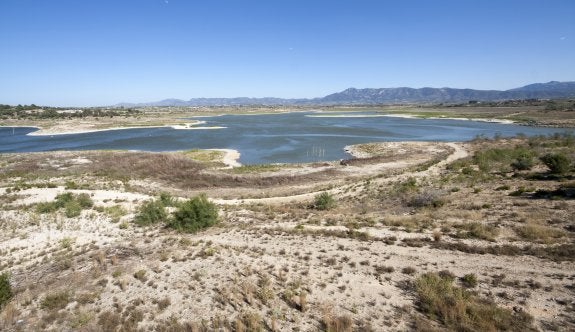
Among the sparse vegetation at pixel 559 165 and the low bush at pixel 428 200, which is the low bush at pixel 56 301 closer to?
the low bush at pixel 428 200

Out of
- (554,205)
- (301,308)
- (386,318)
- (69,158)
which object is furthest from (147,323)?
(69,158)

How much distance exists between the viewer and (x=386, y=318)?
10945mm

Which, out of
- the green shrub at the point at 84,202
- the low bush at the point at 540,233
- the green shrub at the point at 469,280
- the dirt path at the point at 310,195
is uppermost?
the low bush at the point at 540,233

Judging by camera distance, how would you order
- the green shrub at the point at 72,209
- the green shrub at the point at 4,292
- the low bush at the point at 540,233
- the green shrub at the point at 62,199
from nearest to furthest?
1. the green shrub at the point at 4,292
2. the low bush at the point at 540,233
3. the green shrub at the point at 72,209
4. the green shrub at the point at 62,199

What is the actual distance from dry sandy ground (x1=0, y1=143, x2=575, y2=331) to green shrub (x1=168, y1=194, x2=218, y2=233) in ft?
2.41

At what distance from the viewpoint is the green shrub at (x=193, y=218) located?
20.1m

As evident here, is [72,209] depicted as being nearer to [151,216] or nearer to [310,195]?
[151,216]

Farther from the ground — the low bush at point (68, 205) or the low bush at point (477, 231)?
the low bush at point (477, 231)

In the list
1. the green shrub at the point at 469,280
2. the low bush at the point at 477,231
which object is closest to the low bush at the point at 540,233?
the low bush at the point at 477,231

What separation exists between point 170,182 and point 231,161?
16.6 m

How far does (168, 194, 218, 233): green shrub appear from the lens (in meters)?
20.1

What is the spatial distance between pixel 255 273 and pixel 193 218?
25.2 feet

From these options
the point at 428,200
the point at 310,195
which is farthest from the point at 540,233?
the point at 310,195

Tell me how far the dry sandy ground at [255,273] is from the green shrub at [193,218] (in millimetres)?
735
